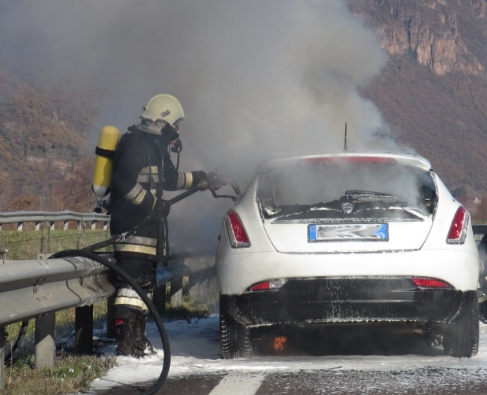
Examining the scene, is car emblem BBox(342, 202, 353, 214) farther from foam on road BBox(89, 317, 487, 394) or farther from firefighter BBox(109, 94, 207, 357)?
firefighter BBox(109, 94, 207, 357)

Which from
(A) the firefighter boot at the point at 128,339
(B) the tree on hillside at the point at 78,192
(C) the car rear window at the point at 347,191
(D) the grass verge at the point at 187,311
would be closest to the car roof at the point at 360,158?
(C) the car rear window at the point at 347,191

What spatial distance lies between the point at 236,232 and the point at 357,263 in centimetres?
84

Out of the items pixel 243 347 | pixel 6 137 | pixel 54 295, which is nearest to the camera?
pixel 54 295

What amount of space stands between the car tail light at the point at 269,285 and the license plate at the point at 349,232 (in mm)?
318

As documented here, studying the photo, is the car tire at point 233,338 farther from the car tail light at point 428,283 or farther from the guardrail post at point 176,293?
the guardrail post at point 176,293

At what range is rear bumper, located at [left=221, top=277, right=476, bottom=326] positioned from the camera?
5285 mm

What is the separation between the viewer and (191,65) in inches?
653

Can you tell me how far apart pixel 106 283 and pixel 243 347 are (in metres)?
1.07

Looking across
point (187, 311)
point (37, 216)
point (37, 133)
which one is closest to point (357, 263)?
point (187, 311)

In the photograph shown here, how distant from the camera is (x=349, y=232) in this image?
5.39 m

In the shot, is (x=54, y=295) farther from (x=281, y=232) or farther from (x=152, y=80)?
(x=152, y=80)

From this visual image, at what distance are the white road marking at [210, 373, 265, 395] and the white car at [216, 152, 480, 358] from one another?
58 cm

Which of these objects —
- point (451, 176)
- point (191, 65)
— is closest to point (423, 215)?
point (191, 65)

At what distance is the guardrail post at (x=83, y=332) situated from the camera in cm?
605
